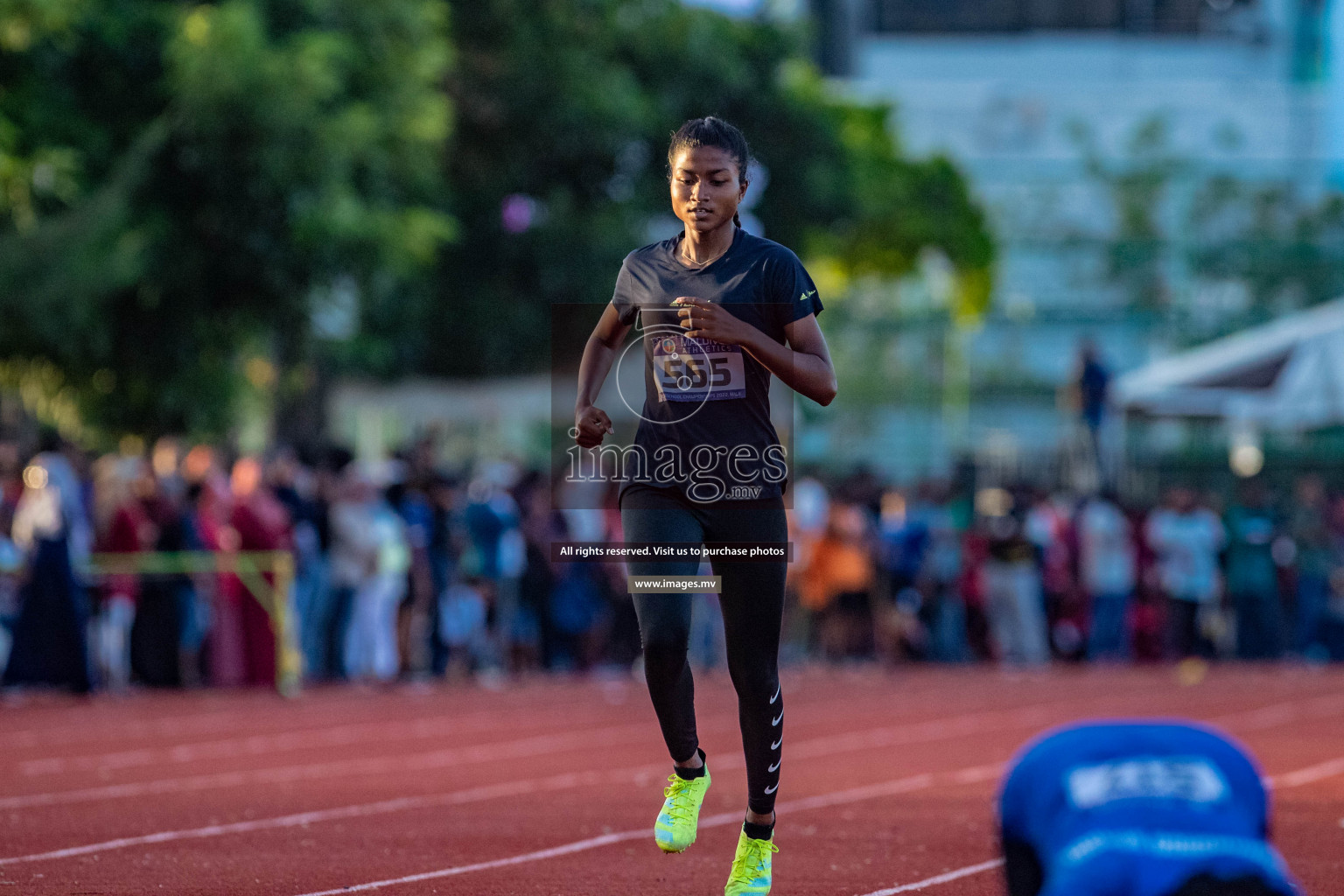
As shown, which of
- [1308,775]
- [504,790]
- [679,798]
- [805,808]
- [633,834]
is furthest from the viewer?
[1308,775]

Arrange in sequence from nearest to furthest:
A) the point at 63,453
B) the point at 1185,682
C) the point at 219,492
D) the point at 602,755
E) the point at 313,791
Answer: the point at 313,791, the point at 602,755, the point at 63,453, the point at 219,492, the point at 1185,682

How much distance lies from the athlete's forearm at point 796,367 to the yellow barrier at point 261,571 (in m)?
12.0

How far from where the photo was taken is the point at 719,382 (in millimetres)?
6297

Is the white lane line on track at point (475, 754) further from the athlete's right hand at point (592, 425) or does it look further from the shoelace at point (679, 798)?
the athlete's right hand at point (592, 425)

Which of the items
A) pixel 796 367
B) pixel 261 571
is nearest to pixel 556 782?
pixel 796 367

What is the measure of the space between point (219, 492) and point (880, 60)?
2238 inches

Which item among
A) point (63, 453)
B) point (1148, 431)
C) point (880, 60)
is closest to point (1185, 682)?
point (63, 453)

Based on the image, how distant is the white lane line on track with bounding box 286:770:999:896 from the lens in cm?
710

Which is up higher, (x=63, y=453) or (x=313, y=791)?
(x=63, y=453)

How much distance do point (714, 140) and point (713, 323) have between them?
0.62 m

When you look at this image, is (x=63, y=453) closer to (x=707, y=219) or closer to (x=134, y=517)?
(x=134, y=517)

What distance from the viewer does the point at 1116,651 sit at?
22203mm

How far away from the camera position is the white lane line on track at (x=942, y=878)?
6918 millimetres
